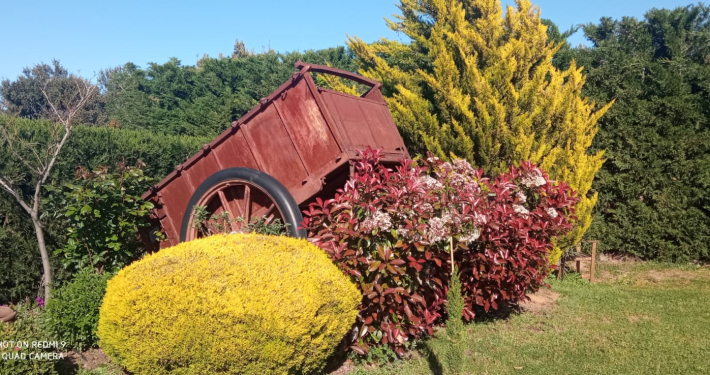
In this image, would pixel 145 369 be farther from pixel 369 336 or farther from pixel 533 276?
pixel 533 276

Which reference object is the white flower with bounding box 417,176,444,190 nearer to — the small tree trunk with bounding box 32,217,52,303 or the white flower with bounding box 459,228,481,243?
the white flower with bounding box 459,228,481,243

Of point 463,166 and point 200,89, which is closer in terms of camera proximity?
point 463,166

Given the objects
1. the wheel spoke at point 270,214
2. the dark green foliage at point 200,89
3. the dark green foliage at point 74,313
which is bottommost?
the dark green foliage at point 74,313

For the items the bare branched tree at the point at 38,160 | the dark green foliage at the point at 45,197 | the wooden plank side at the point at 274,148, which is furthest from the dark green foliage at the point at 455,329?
the dark green foliage at the point at 45,197

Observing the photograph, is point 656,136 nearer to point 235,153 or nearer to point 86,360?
point 235,153

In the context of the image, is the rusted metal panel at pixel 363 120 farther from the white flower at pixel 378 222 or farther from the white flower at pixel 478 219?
the white flower at pixel 478 219

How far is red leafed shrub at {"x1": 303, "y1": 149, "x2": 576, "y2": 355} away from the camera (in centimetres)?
364

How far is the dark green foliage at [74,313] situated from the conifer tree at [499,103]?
14.2ft

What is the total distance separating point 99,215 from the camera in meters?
4.39

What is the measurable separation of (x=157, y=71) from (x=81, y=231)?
360 inches

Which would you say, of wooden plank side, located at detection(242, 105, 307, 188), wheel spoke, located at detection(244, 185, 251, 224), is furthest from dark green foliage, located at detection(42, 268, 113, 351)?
wooden plank side, located at detection(242, 105, 307, 188)

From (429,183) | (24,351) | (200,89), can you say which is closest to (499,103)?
(429,183)

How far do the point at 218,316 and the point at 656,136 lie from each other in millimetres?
7549

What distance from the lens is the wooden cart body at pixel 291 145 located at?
164 inches
